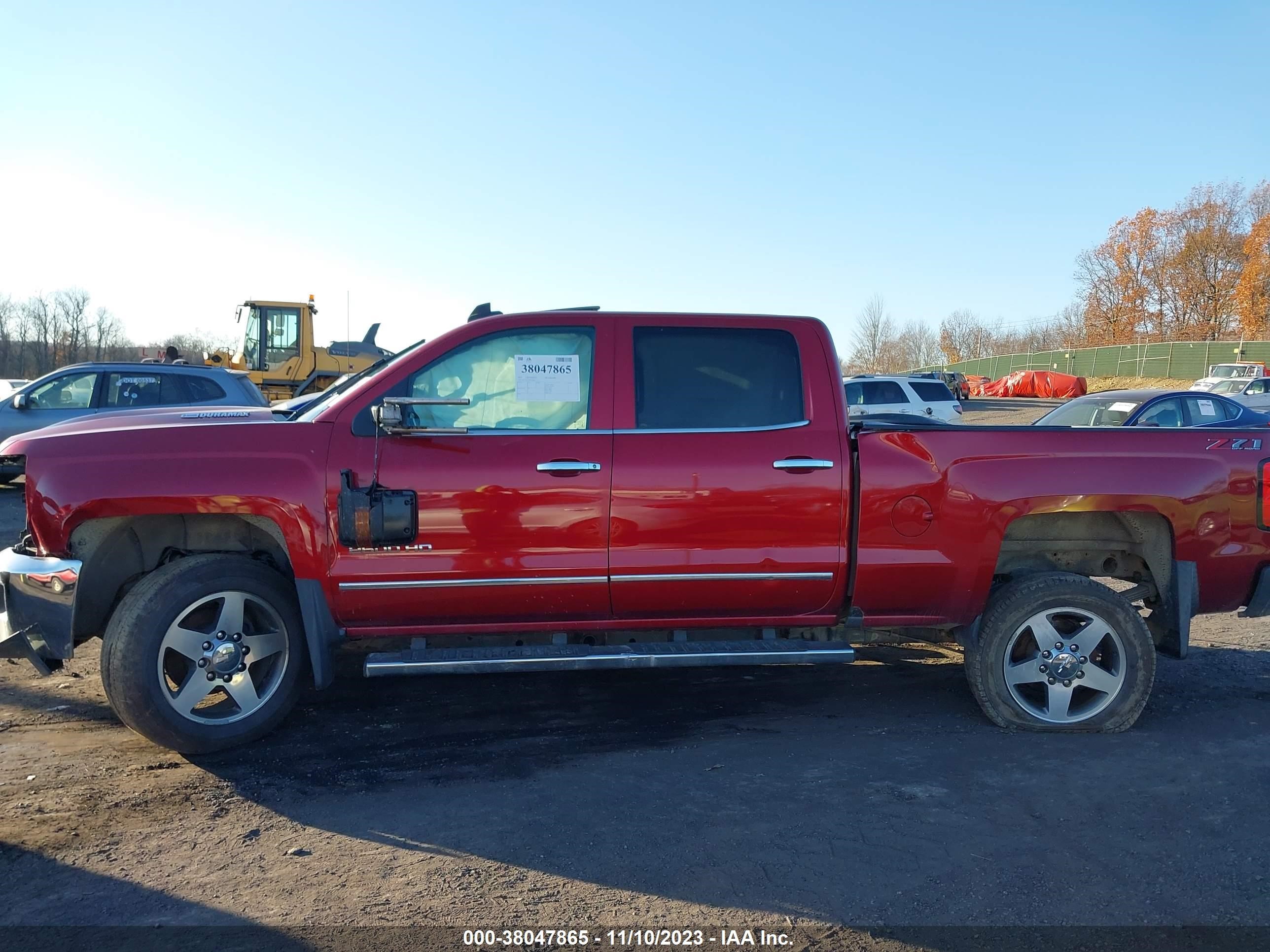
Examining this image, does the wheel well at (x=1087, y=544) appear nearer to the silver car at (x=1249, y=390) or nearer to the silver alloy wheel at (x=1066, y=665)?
the silver alloy wheel at (x=1066, y=665)

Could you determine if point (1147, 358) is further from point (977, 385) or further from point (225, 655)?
point (225, 655)

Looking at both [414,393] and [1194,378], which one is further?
[1194,378]

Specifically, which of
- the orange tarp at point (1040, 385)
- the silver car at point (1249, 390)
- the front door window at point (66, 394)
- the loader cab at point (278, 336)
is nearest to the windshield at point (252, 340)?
the loader cab at point (278, 336)

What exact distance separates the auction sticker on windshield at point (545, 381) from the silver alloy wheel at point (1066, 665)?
8.32 ft

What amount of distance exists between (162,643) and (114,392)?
9337mm

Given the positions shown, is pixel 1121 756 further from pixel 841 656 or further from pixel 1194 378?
Result: pixel 1194 378

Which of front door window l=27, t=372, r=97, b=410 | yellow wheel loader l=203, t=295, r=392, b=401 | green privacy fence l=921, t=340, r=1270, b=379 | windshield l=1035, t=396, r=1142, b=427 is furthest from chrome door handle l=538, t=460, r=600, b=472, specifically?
green privacy fence l=921, t=340, r=1270, b=379

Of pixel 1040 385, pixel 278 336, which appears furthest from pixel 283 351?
pixel 1040 385

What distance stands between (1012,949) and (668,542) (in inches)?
83.3

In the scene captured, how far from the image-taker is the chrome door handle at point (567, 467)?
4.14 meters

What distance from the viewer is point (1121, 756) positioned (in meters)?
4.27

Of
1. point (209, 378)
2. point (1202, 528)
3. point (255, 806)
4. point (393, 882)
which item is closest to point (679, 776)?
point (393, 882)

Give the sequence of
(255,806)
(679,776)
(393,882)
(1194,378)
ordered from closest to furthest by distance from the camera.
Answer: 1. (393,882)
2. (255,806)
3. (679,776)
4. (1194,378)

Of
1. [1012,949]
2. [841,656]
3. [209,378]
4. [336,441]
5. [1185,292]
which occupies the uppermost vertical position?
[1185,292]
